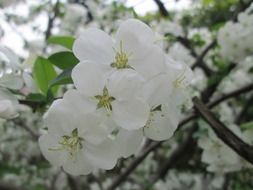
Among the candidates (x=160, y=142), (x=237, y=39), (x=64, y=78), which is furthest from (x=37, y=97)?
(x=237, y=39)

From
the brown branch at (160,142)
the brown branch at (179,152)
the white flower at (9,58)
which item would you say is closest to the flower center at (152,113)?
the white flower at (9,58)

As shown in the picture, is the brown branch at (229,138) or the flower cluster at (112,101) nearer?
the flower cluster at (112,101)

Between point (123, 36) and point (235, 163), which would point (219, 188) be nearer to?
point (235, 163)

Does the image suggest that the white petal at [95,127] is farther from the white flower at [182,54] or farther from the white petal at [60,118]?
the white flower at [182,54]

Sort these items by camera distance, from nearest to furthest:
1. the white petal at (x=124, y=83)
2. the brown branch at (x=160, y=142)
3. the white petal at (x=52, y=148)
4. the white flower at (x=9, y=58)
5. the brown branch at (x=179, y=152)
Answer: the white petal at (x=124, y=83) < the white petal at (x=52, y=148) < the white flower at (x=9, y=58) < the brown branch at (x=160, y=142) < the brown branch at (x=179, y=152)

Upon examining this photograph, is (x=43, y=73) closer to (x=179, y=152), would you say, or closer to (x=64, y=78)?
(x=64, y=78)

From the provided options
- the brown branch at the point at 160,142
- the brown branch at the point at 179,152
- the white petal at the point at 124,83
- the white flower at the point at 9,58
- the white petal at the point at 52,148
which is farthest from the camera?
the brown branch at the point at 179,152
